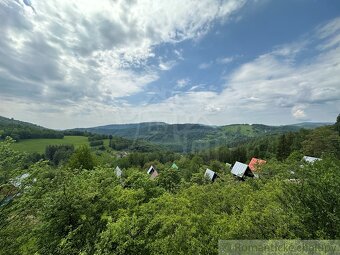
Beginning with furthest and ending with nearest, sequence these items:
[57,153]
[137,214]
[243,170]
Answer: [57,153] < [243,170] < [137,214]

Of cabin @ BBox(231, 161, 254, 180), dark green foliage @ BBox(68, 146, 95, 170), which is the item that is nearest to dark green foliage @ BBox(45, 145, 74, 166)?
dark green foliage @ BBox(68, 146, 95, 170)

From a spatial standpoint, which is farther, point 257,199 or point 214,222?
point 257,199

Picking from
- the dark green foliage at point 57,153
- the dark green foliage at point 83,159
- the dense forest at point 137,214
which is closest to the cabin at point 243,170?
the dark green foliage at point 83,159

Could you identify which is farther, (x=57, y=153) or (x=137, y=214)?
(x=57, y=153)

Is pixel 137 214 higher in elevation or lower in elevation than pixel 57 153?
higher

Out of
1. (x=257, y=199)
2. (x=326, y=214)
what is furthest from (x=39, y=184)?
(x=326, y=214)

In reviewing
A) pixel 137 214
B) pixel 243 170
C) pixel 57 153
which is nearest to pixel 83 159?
pixel 137 214

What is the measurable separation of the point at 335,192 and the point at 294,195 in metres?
2.30

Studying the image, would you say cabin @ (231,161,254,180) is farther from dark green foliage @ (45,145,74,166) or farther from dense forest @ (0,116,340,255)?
dark green foliage @ (45,145,74,166)

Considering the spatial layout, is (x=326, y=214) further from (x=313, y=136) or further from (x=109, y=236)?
(x=313, y=136)

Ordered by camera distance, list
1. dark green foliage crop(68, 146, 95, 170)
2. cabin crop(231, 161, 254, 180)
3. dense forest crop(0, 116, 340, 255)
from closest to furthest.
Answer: dense forest crop(0, 116, 340, 255)
dark green foliage crop(68, 146, 95, 170)
cabin crop(231, 161, 254, 180)

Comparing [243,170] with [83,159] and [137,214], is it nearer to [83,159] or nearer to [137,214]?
[83,159]

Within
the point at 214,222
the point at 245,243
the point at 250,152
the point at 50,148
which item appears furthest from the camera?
the point at 50,148

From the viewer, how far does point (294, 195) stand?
35.7 ft
